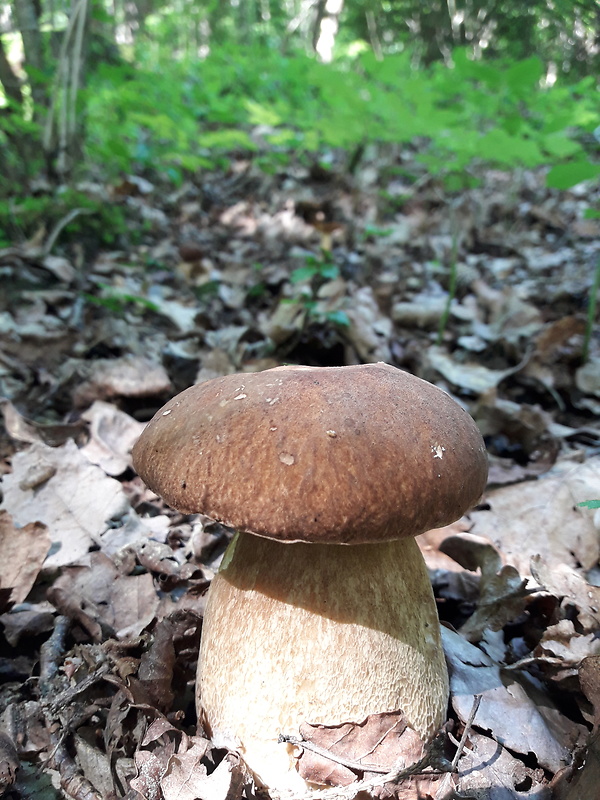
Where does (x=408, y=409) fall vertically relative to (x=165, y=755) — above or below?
above

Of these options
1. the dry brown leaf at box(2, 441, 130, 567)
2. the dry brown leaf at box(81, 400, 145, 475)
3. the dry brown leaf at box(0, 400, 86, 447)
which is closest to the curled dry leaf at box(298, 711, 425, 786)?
the dry brown leaf at box(2, 441, 130, 567)

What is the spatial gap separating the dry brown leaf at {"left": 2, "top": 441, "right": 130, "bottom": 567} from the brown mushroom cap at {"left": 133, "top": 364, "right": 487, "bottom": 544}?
1.09m

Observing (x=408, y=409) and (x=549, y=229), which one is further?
(x=549, y=229)

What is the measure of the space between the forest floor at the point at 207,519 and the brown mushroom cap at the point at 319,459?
0.75m

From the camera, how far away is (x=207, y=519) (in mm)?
2680

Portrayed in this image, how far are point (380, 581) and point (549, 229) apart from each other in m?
7.39

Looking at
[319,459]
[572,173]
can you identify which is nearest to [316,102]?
[572,173]

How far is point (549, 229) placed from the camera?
758cm

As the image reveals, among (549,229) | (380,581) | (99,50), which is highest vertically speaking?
(99,50)

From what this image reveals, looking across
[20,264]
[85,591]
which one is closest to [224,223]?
[20,264]

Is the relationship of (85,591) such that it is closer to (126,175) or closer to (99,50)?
(126,175)

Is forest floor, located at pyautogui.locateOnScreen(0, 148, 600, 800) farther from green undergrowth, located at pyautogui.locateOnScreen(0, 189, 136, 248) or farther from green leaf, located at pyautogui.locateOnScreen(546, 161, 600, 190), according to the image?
green leaf, located at pyautogui.locateOnScreen(546, 161, 600, 190)

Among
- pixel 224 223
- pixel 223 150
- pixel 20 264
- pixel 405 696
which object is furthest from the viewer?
pixel 223 150

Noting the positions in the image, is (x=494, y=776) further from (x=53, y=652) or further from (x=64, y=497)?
(x=64, y=497)
